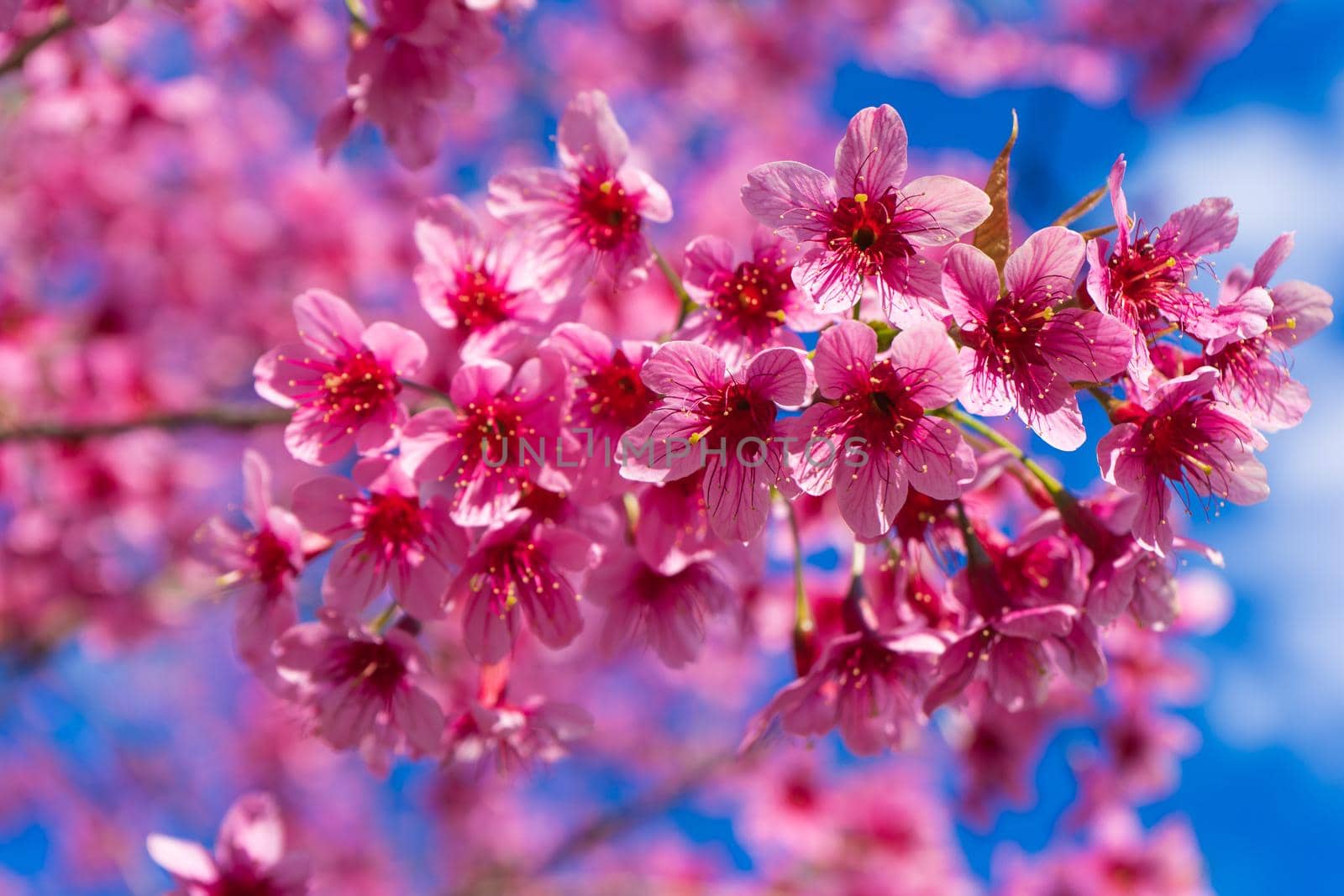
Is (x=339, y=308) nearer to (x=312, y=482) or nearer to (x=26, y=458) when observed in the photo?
(x=312, y=482)

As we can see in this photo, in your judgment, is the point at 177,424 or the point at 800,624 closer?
the point at 800,624

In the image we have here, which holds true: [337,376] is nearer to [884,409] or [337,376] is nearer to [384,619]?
[384,619]

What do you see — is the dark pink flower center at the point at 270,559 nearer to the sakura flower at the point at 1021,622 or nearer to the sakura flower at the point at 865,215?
the sakura flower at the point at 865,215

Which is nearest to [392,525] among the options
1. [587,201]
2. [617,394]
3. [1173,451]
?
[617,394]

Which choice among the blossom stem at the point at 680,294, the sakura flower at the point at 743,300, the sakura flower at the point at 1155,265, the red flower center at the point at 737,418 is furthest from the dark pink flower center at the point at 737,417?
the sakura flower at the point at 1155,265

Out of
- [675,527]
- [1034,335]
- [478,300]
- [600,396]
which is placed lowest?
[675,527]

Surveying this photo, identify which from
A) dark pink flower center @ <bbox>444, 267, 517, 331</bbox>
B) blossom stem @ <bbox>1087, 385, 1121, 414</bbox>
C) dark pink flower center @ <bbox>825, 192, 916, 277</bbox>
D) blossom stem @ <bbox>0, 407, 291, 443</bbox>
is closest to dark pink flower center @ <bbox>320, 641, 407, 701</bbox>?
dark pink flower center @ <bbox>444, 267, 517, 331</bbox>

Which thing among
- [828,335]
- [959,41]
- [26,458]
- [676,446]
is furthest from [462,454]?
[959,41]
